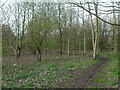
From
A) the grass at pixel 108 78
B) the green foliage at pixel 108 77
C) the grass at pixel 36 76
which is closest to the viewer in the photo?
the grass at pixel 108 78

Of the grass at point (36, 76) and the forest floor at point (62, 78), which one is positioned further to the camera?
the grass at point (36, 76)

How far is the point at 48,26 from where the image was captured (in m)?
13.6

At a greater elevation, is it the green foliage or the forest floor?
the green foliage

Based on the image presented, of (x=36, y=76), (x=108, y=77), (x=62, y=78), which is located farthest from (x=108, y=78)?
(x=36, y=76)

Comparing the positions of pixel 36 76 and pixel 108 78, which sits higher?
pixel 108 78

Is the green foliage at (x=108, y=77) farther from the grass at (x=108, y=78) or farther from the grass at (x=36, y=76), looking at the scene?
the grass at (x=36, y=76)

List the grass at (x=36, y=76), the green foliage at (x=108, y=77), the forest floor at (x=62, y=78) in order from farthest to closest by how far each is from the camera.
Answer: the grass at (x=36, y=76), the forest floor at (x=62, y=78), the green foliage at (x=108, y=77)

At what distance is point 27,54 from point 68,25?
22.2 ft

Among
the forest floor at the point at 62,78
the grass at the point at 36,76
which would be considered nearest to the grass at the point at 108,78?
the forest floor at the point at 62,78

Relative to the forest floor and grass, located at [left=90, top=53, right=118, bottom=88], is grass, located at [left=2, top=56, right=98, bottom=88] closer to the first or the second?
the forest floor

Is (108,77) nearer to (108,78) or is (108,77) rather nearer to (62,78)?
(108,78)

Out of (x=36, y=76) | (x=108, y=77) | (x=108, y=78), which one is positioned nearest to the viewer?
(x=108, y=78)

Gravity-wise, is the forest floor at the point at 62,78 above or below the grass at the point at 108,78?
below

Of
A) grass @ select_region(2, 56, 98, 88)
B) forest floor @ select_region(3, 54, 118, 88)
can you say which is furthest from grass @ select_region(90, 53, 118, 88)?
grass @ select_region(2, 56, 98, 88)
